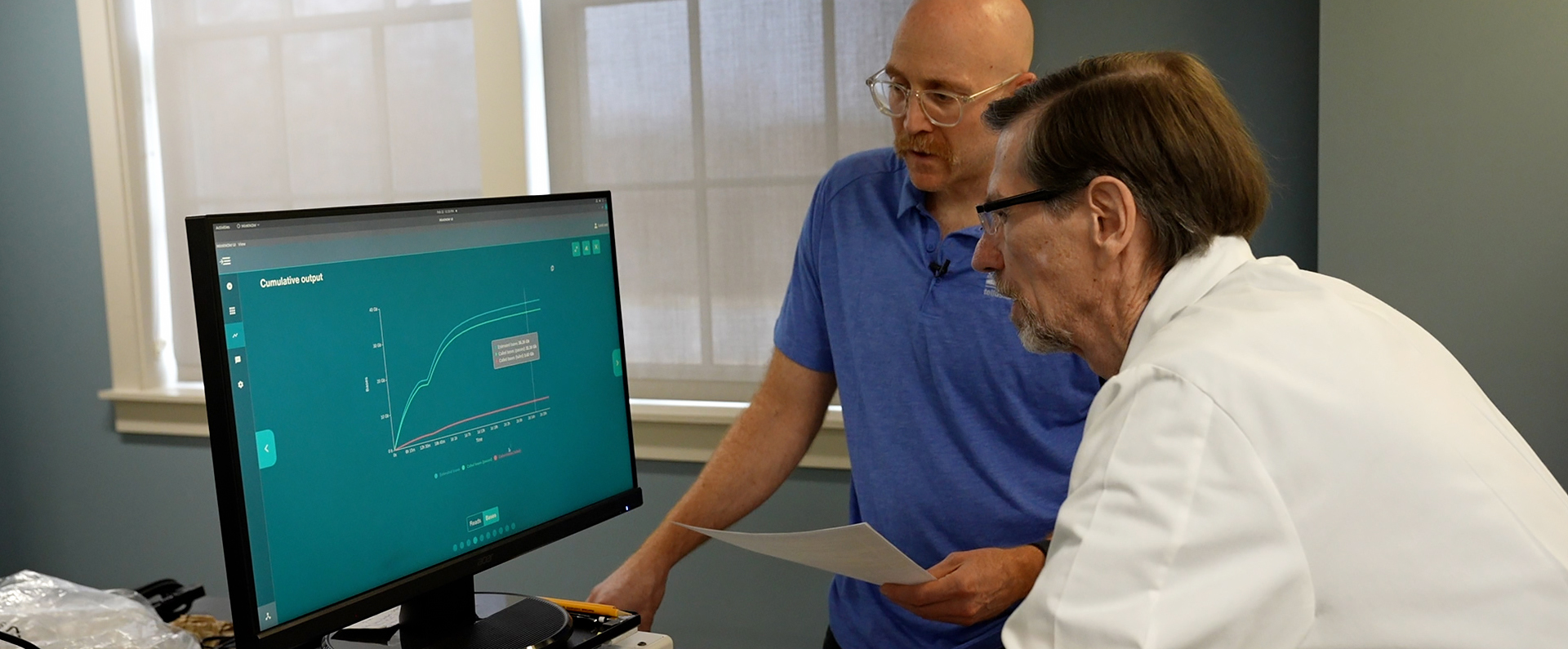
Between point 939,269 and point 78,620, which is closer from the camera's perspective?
point 78,620

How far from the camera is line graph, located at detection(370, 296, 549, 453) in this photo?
97 cm

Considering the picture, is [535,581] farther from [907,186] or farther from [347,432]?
[347,432]

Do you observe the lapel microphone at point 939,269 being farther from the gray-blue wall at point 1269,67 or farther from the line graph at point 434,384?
the gray-blue wall at point 1269,67

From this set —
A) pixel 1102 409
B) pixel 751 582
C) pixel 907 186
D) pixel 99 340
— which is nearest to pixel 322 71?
pixel 99 340

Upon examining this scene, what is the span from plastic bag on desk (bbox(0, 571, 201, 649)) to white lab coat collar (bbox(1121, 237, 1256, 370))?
104 centimetres

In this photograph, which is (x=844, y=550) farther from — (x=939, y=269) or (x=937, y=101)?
(x=937, y=101)

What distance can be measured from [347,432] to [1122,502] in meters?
0.63

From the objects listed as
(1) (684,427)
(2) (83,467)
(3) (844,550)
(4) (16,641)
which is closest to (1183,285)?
(3) (844,550)

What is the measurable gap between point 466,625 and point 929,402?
0.64m

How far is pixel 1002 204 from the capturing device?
3.33 ft

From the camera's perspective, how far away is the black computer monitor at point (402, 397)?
0.87 m

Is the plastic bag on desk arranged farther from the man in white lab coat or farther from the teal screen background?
the man in white lab coat

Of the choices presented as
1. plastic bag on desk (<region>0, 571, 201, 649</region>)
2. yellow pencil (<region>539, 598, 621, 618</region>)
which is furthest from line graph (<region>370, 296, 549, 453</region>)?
plastic bag on desk (<region>0, 571, 201, 649</region>)

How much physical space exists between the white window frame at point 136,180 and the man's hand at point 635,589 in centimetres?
124
